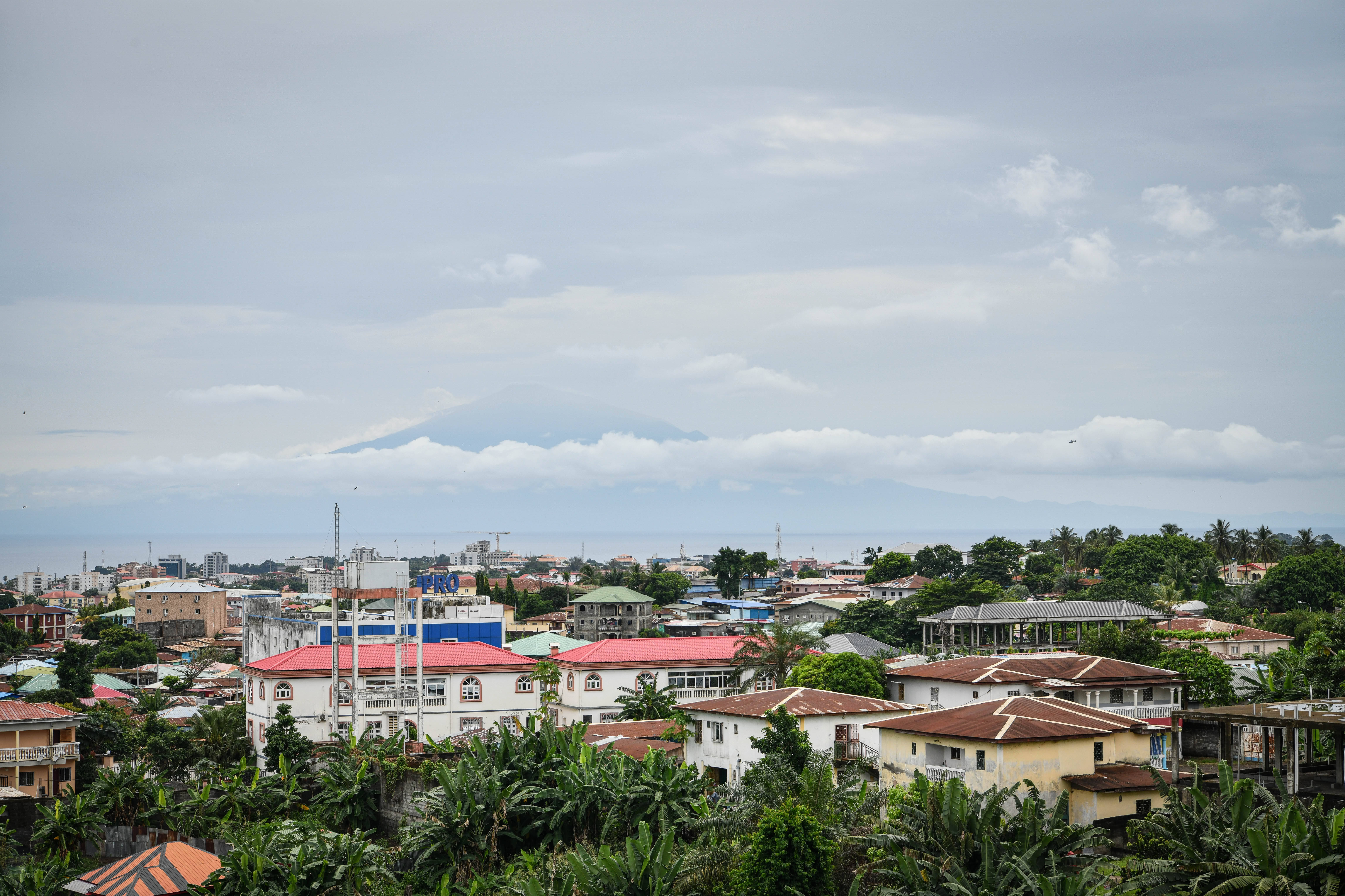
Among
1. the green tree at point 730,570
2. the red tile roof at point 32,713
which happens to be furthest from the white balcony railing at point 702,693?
the green tree at point 730,570

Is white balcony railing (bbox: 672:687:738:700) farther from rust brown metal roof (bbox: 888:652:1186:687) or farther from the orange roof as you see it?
the orange roof

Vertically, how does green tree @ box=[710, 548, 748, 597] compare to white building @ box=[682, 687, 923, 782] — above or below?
below

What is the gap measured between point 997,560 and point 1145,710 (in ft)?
345

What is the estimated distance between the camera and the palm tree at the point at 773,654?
59156mm

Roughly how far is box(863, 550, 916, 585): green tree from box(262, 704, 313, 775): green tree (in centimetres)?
12624

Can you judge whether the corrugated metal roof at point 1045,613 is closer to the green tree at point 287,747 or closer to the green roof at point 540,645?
the green roof at point 540,645

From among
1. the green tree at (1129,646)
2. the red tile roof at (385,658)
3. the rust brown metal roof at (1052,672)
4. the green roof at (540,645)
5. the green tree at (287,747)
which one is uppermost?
the rust brown metal roof at (1052,672)

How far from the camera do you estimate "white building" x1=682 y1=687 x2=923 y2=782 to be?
42.0m

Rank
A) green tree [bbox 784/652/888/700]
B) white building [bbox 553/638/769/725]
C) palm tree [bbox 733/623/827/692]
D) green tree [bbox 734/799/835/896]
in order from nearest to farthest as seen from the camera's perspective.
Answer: green tree [bbox 734/799/835/896] < green tree [bbox 784/652/888/700] < palm tree [bbox 733/623/827/692] < white building [bbox 553/638/769/725]

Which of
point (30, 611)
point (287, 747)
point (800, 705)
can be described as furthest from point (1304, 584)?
point (30, 611)

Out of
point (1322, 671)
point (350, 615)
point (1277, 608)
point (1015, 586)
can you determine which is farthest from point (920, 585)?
point (1322, 671)

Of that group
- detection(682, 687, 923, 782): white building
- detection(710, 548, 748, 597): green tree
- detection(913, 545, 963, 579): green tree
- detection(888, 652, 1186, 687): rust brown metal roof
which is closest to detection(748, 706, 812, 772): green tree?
detection(682, 687, 923, 782): white building

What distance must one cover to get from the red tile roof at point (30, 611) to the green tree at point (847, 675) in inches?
4837

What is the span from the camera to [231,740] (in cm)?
5416
